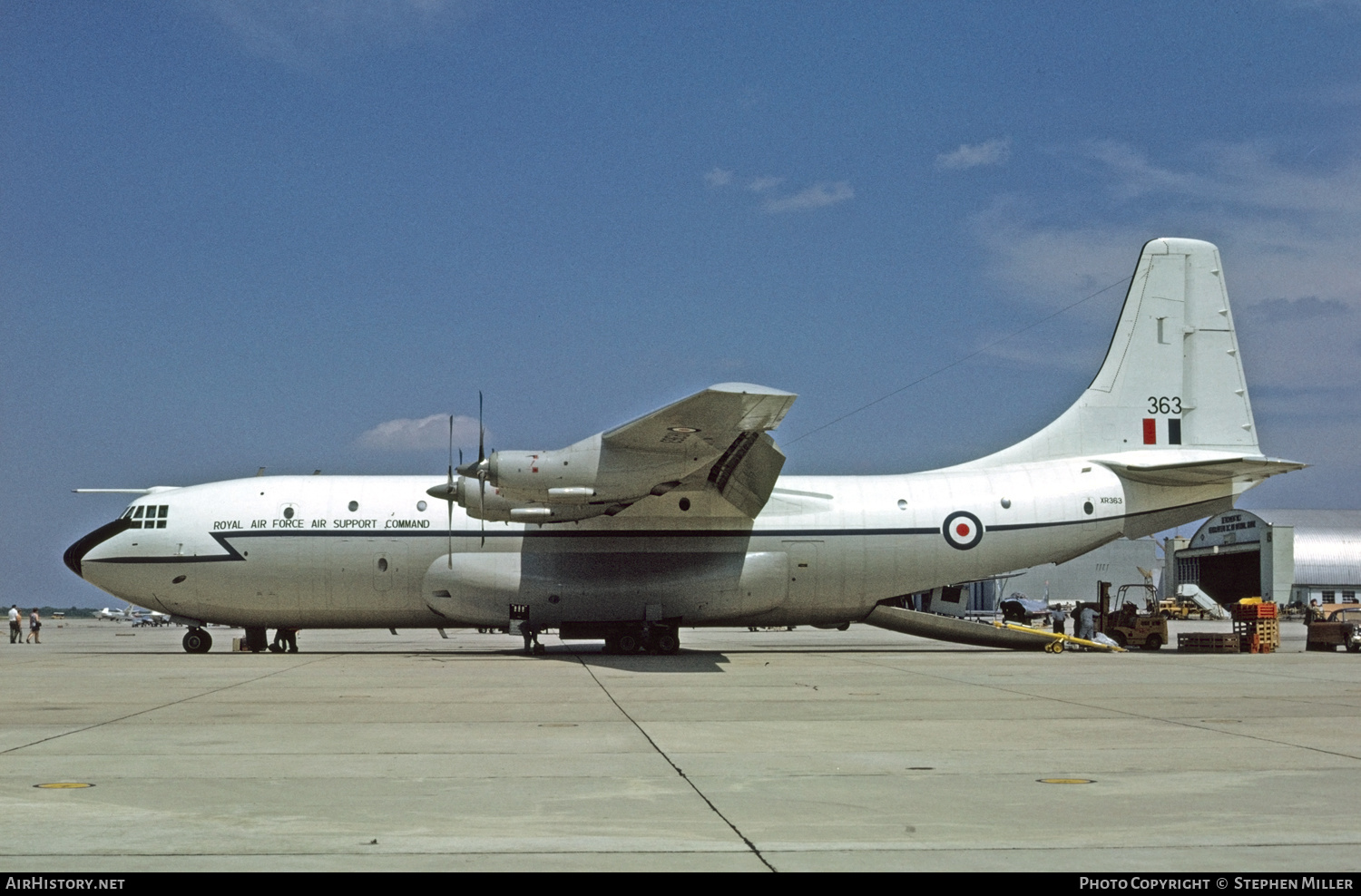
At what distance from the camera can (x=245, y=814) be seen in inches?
317

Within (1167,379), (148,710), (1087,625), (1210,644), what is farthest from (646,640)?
(1210,644)

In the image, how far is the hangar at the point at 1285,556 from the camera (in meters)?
80.8

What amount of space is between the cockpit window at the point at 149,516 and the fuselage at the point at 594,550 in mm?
39

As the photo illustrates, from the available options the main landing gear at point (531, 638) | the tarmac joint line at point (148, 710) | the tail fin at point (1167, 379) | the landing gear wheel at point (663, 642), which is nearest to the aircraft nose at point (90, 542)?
the tarmac joint line at point (148, 710)

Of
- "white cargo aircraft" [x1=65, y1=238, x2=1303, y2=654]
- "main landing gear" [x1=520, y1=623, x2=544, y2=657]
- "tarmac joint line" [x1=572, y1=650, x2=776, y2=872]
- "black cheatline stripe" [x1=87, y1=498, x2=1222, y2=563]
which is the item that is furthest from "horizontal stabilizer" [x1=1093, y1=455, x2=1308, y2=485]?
"tarmac joint line" [x1=572, y1=650, x2=776, y2=872]

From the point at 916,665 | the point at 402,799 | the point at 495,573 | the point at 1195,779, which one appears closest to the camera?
the point at 402,799

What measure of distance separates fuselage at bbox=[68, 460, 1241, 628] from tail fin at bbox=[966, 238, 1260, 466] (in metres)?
1.47

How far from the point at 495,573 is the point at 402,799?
58.0 feet

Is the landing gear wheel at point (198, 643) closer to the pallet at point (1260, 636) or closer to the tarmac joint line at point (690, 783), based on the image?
the tarmac joint line at point (690, 783)

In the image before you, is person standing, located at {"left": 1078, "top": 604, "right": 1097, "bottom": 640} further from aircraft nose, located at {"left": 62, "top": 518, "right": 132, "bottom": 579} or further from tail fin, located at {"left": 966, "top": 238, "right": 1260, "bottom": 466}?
aircraft nose, located at {"left": 62, "top": 518, "right": 132, "bottom": 579}

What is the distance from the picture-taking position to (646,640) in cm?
2691

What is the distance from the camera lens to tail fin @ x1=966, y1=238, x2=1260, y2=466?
2892 cm
